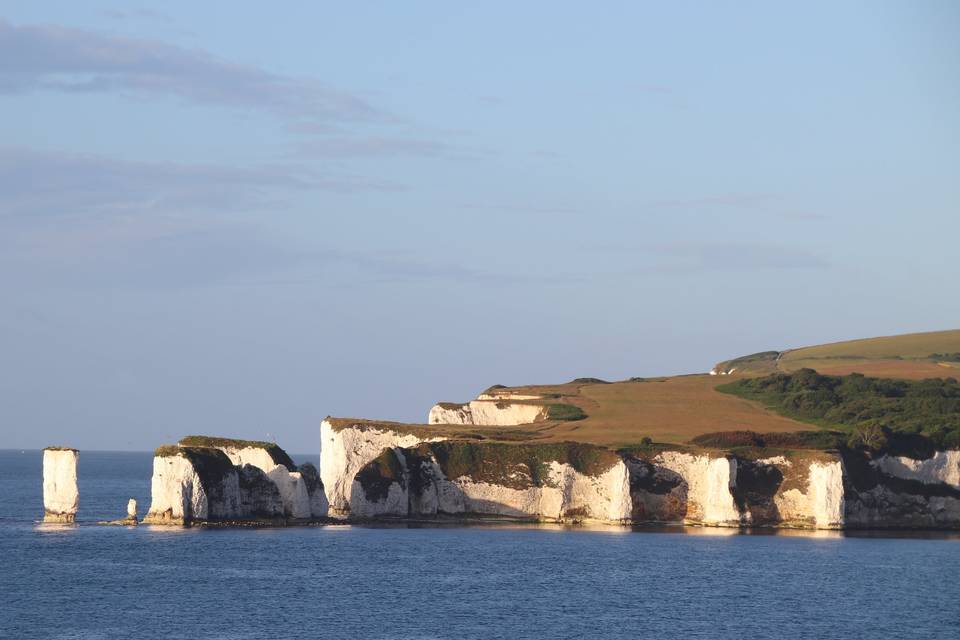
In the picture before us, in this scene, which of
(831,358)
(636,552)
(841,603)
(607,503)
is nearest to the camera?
(841,603)

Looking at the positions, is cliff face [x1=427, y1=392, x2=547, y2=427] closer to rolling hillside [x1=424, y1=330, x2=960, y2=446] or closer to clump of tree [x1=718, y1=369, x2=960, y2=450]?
rolling hillside [x1=424, y1=330, x2=960, y2=446]

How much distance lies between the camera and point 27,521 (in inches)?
3743

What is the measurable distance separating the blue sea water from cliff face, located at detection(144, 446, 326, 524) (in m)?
2.24

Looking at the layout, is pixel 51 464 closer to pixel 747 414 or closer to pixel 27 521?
pixel 27 521

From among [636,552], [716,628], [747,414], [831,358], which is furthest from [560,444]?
[831,358]

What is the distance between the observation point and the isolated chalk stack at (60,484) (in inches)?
3494

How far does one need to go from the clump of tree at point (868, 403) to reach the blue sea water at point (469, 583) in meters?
11.4

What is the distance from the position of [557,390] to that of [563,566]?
188ft

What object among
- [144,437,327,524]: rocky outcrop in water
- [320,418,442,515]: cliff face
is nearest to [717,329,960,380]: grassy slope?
[320,418,442,515]: cliff face

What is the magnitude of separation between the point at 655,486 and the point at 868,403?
102 feet

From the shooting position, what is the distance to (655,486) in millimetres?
97750

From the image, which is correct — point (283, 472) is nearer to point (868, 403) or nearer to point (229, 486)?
point (229, 486)

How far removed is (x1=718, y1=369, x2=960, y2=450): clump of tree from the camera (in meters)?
104

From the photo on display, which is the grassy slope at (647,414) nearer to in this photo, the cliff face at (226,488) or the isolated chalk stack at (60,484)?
the cliff face at (226,488)
